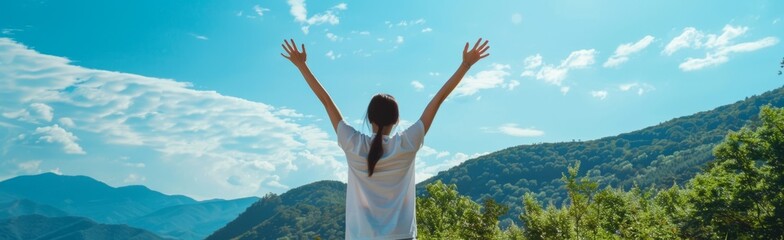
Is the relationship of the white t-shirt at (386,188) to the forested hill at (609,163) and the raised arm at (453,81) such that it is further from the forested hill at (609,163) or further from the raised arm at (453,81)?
the forested hill at (609,163)

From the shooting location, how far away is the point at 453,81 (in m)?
2.69

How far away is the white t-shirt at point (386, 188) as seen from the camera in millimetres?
2428

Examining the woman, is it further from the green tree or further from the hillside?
the hillside

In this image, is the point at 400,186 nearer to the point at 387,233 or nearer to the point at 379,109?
the point at 387,233

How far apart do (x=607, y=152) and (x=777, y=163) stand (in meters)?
180

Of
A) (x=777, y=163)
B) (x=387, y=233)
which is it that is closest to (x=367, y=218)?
(x=387, y=233)

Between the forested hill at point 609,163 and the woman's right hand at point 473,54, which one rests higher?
the forested hill at point 609,163

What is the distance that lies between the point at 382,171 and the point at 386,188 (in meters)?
0.08

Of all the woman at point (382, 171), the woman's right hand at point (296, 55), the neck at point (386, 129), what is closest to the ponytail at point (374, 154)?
the woman at point (382, 171)

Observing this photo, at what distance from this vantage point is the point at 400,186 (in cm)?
247

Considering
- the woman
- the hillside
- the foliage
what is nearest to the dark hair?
the woman

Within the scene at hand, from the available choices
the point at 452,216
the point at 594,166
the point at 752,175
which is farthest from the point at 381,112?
the point at 594,166

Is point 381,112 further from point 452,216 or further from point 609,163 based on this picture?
point 609,163

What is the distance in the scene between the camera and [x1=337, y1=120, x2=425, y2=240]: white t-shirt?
243cm
